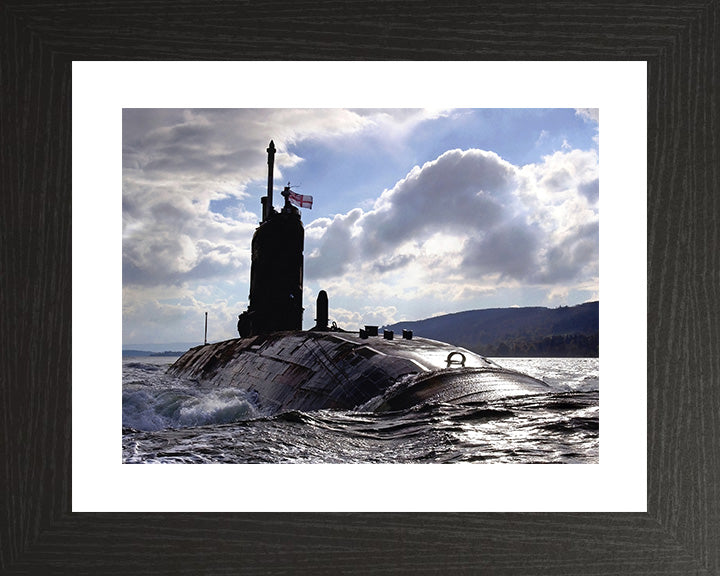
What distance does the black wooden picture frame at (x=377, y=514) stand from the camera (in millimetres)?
2801

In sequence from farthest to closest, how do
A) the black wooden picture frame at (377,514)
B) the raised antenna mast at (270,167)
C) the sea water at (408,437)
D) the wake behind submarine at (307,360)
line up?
the raised antenna mast at (270,167)
the wake behind submarine at (307,360)
the sea water at (408,437)
the black wooden picture frame at (377,514)

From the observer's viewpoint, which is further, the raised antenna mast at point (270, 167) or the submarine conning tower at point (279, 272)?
the raised antenna mast at point (270, 167)

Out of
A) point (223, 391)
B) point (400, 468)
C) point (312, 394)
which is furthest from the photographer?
point (223, 391)

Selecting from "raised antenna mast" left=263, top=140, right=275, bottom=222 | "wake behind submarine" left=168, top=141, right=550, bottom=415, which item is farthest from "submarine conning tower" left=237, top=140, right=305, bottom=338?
"raised antenna mast" left=263, top=140, right=275, bottom=222

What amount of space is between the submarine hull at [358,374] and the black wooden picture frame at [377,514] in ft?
6.43

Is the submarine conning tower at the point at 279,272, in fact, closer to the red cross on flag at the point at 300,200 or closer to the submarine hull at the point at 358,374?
the red cross on flag at the point at 300,200

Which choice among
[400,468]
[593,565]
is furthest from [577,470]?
[400,468]

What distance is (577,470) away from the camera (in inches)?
129

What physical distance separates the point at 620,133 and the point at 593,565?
2108 mm

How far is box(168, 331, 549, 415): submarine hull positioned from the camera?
199 inches

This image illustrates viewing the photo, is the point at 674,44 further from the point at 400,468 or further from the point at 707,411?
the point at 400,468

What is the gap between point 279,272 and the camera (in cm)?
866

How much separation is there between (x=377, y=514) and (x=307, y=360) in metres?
4.02

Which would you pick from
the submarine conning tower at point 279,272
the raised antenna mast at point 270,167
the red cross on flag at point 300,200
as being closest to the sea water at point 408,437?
the submarine conning tower at point 279,272
